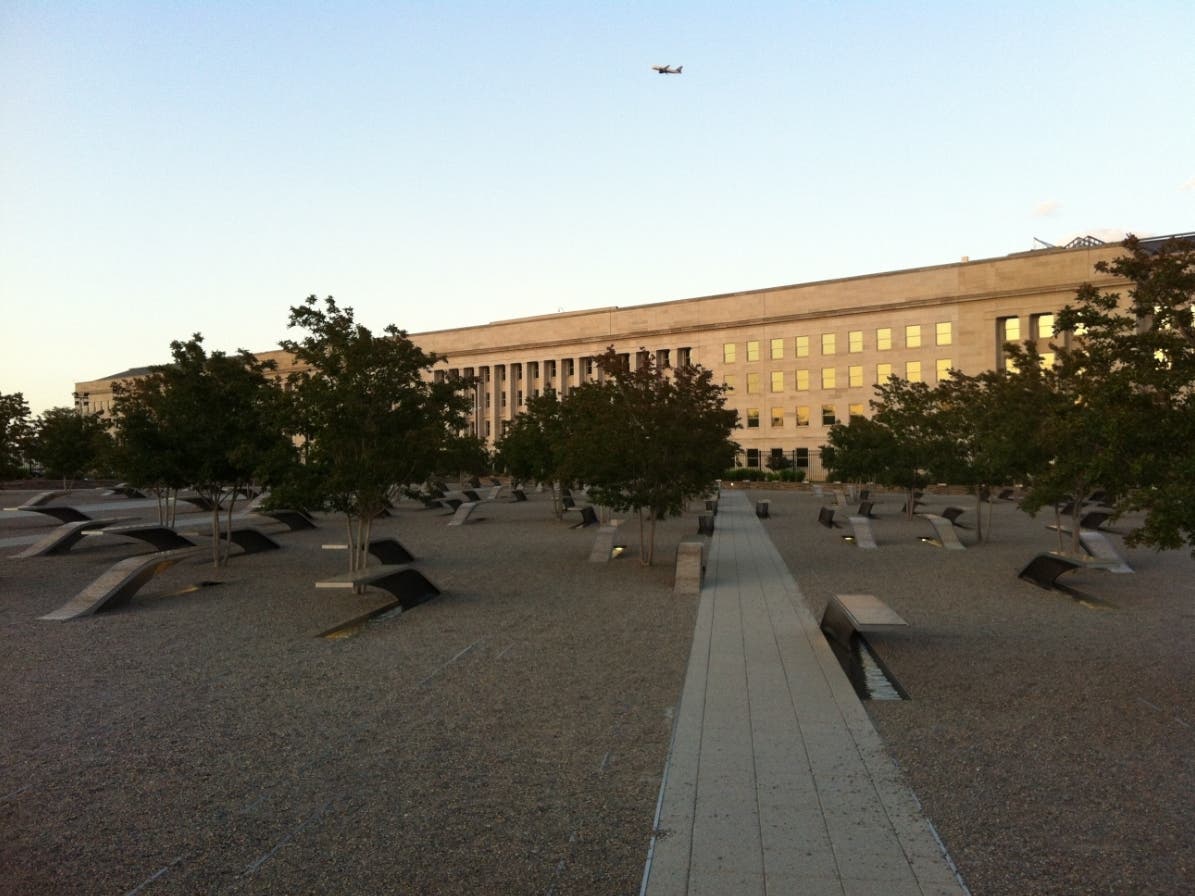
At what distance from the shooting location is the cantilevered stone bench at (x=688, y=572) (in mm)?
15188

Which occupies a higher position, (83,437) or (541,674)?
(83,437)

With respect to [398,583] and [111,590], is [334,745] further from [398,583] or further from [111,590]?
[111,590]

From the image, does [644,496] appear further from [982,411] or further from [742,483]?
[742,483]

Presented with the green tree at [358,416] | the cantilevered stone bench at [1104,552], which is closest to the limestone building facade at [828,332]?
the cantilevered stone bench at [1104,552]

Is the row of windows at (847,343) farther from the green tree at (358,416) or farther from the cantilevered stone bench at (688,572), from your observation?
the green tree at (358,416)

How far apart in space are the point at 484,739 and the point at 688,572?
8928 mm

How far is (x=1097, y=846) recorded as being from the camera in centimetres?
496

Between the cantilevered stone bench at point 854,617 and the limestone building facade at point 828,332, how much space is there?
170ft

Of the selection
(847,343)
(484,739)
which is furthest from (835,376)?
(484,739)

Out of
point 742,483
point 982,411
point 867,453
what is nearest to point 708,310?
point 742,483

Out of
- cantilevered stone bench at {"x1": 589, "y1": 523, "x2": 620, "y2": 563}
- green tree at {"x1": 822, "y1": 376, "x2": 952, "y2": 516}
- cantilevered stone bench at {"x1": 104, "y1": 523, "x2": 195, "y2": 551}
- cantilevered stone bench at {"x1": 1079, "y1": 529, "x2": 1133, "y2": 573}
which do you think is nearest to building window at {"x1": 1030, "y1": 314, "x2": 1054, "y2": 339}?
green tree at {"x1": 822, "y1": 376, "x2": 952, "y2": 516}

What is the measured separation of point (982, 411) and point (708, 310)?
6307 centimetres

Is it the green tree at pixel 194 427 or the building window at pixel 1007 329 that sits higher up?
the building window at pixel 1007 329

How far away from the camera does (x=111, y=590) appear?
43.9 ft
